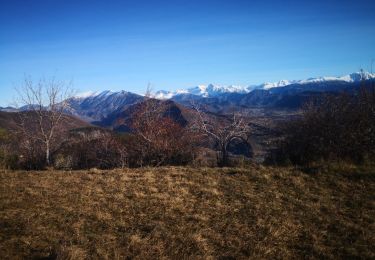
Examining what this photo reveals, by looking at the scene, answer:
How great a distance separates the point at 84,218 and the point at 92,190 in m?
2.69

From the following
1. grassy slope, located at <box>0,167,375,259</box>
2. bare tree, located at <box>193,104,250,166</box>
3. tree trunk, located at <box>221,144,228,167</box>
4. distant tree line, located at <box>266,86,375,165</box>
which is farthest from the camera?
bare tree, located at <box>193,104,250,166</box>

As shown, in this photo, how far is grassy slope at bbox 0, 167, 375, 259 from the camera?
7.22 m

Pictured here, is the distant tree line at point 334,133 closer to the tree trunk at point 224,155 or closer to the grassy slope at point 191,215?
the tree trunk at point 224,155

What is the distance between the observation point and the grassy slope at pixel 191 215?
7.22 metres

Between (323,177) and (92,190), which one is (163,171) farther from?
(323,177)

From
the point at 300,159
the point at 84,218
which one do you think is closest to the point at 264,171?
the point at 300,159

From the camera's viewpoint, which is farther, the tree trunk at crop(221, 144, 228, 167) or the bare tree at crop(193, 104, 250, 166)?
the bare tree at crop(193, 104, 250, 166)

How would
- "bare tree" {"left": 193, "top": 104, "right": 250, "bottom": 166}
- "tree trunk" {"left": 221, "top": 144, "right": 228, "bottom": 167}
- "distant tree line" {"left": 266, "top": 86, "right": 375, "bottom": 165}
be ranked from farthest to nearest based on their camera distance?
1. "bare tree" {"left": 193, "top": 104, "right": 250, "bottom": 166}
2. "tree trunk" {"left": 221, "top": 144, "right": 228, "bottom": 167}
3. "distant tree line" {"left": 266, "top": 86, "right": 375, "bottom": 165}

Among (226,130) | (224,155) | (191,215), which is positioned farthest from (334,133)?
(191,215)

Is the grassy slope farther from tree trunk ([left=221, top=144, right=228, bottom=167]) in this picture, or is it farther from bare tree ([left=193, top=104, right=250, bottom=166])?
bare tree ([left=193, top=104, right=250, bottom=166])

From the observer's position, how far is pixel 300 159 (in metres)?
17.3

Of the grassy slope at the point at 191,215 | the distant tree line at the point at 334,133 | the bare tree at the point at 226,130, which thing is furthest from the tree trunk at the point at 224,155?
the grassy slope at the point at 191,215

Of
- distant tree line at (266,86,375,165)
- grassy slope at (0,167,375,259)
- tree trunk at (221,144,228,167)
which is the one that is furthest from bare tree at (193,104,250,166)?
grassy slope at (0,167,375,259)

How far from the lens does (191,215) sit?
361 inches
